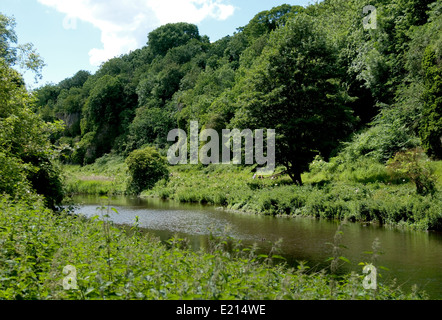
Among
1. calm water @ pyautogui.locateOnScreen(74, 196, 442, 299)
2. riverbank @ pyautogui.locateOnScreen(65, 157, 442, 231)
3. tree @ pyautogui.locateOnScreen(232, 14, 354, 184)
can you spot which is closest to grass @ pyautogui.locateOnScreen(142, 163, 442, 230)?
riverbank @ pyautogui.locateOnScreen(65, 157, 442, 231)

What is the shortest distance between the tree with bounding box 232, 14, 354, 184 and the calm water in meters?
7.10

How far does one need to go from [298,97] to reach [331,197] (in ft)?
28.8

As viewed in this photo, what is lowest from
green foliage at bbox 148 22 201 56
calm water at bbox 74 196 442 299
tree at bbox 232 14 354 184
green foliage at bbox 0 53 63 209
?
calm water at bbox 74 196 442 299

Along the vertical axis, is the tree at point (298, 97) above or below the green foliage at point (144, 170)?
above

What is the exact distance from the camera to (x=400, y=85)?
2712 cm

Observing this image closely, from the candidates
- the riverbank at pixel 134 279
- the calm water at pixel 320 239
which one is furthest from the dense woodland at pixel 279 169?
the calm water at pixel 320 239

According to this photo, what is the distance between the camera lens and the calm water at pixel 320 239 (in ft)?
32.0

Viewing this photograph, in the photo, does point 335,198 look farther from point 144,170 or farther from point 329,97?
point 144,170

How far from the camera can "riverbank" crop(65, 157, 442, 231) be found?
652 inches

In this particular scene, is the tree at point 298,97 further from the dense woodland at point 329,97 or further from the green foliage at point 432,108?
the green foliage at point 432,108

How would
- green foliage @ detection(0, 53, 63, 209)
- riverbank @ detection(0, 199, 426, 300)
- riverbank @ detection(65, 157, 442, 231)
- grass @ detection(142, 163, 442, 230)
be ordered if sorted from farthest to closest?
1. riverbank @ detection(65, 157, 442, 231)
2. grass @ detection(142, 163, 442, 230)
3. green foliage @ detection(0, 53, 63, 209)
4. riverbank @ detection(0, 199, 426, 300)

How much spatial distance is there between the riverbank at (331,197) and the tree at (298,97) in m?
2.71

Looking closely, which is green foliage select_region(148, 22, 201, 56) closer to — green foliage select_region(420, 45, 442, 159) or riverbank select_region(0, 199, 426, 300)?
green foliage select_region(420, 45, 442, 159)

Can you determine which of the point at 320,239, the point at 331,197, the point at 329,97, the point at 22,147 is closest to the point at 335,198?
the point at 331,197
